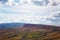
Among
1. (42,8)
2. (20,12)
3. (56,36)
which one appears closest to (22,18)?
(20,12)

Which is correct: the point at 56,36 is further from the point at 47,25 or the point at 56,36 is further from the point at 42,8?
the point at 42,8

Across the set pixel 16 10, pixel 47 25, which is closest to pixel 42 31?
pixel 47 25

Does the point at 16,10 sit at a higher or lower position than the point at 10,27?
higher

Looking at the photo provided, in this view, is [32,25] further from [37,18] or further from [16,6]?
[16,6]

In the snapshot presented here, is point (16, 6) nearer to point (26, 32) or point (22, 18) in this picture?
point (22, 18)

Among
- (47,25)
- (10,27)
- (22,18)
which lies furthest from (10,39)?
(47,25)

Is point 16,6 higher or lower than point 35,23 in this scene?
higher

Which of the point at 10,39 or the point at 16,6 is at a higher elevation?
the point at 16,6

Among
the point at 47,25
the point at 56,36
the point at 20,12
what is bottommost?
the point at 56,36
